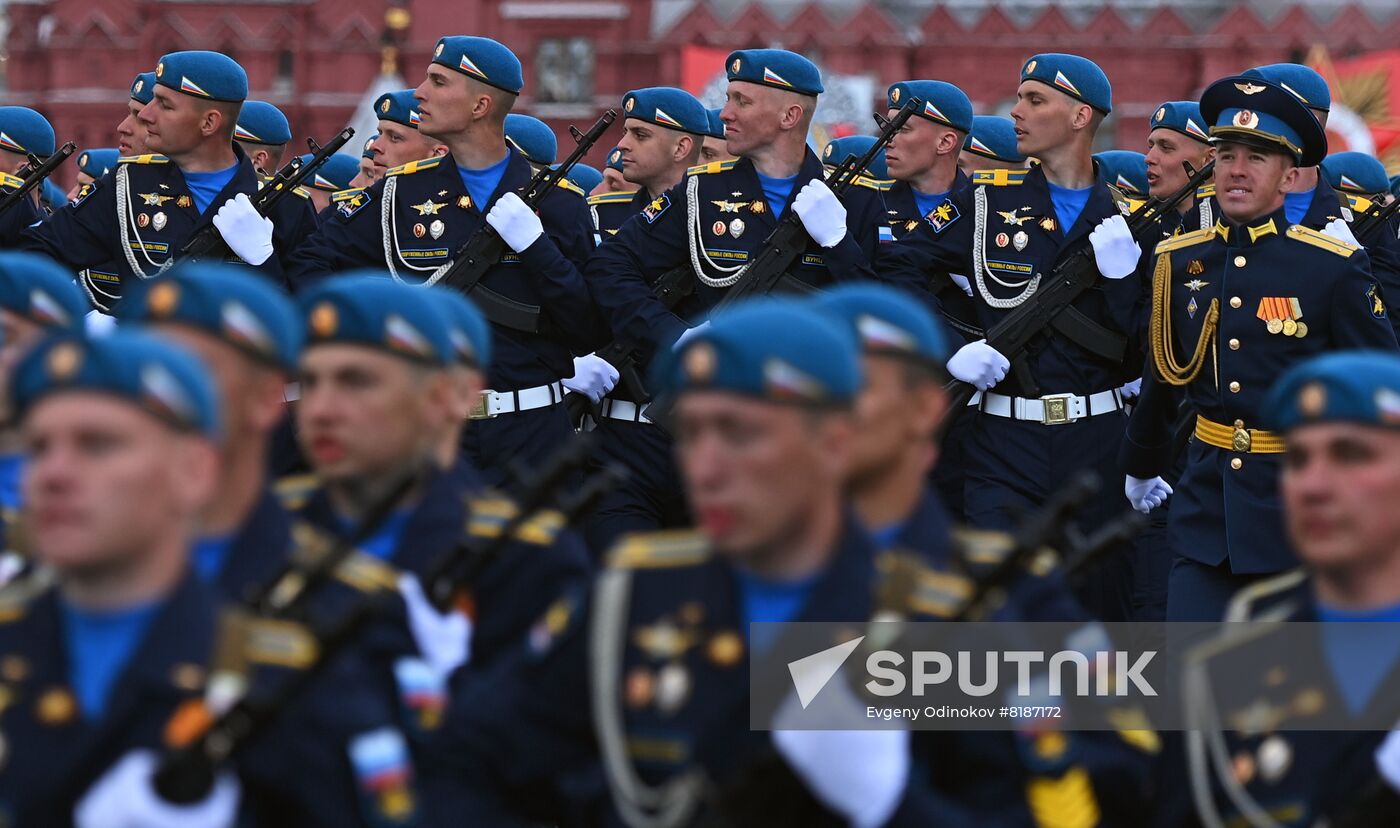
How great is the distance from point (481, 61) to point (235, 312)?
5264 mm

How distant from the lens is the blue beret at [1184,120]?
39.9 feet

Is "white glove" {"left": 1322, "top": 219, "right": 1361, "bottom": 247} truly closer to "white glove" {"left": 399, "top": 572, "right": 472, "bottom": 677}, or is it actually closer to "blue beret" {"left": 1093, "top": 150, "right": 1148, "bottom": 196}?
"white glove" {"left": 399, "top": 572, "right": 472, "bottom": 677}

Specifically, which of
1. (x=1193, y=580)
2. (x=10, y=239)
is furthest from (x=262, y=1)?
(x=1193, y=580)

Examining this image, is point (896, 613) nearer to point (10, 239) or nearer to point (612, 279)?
point (612, 279)

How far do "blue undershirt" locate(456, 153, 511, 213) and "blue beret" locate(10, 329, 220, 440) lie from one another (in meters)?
5.85

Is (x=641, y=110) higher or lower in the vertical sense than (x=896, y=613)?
lower

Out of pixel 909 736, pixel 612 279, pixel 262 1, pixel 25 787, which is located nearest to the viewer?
pixel 25 787

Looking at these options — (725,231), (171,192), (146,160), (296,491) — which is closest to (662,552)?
(296,491)

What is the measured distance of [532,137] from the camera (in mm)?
14500

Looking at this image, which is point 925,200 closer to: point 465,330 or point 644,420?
point 644,420

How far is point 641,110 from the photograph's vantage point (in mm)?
12070

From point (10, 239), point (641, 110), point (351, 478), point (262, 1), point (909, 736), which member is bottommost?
point (262, 1)

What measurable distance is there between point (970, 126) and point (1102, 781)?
27.2 feet

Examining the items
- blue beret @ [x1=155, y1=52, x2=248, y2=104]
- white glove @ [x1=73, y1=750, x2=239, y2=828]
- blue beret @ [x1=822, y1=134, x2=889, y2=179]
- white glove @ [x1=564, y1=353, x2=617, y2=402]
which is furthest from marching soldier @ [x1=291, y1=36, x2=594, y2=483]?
white glove @ [x1=73, y1=750, x2=239, y2=828]
